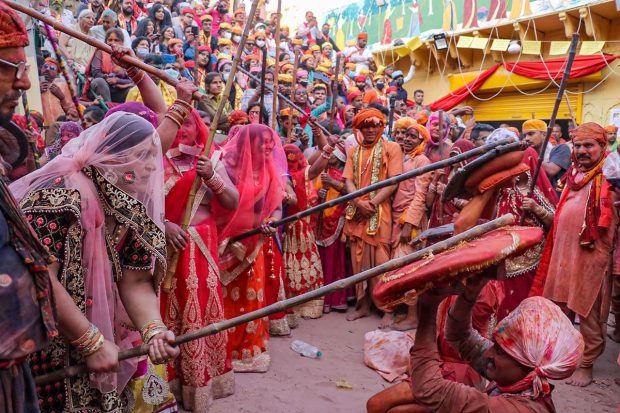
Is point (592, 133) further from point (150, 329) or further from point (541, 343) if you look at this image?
point (150, 329)

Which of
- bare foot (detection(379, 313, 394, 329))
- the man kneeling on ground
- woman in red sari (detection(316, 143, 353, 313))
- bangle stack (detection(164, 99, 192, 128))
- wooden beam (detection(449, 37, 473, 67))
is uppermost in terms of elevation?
wooden beam (detection(449, 37, 473, 67))

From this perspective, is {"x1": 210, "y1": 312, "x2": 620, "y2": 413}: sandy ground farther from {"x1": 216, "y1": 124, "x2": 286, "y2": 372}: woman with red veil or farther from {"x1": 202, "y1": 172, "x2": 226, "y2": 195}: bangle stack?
{"x1": 202, "y1": 172, "x2": 226, "y2": 195}: bangle stack

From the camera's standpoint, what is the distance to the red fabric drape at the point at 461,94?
54.2 ft

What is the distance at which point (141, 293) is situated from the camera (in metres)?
2.34

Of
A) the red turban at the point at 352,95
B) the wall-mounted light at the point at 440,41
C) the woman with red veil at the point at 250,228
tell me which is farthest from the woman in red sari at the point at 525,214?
the wall-mounted light at the point at 440,41

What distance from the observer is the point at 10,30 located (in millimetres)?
1732

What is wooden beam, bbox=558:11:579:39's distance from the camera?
14.3 meters

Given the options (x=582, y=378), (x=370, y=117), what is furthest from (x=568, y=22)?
(x=582, y=378)

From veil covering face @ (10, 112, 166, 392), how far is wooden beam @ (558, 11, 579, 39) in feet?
48.3

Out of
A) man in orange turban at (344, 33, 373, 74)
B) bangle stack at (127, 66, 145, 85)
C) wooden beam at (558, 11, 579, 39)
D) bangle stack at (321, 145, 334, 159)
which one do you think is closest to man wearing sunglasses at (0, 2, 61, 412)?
bangle stack at (127, 66, 145, 85)

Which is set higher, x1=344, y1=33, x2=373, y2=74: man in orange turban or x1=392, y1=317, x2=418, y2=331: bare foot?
x1=344, y1=33, x2=373, y2=74: man in orange turban

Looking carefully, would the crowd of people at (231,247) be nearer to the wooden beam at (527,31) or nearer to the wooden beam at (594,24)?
the wooden beam at (594,24)

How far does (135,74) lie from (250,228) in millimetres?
1747

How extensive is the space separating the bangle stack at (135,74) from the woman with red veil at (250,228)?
138 cm
